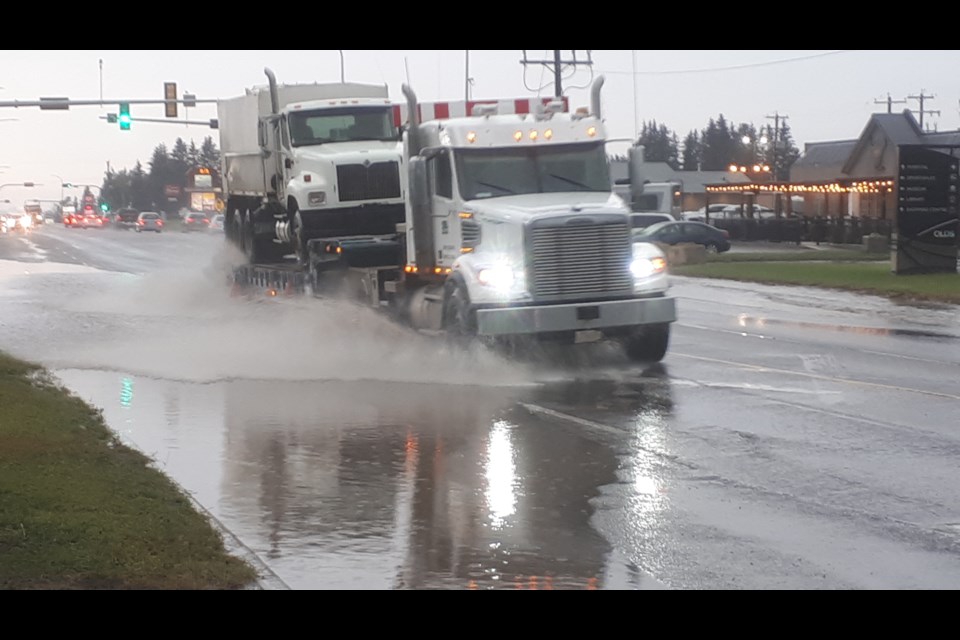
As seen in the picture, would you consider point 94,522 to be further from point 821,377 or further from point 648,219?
point 648,219

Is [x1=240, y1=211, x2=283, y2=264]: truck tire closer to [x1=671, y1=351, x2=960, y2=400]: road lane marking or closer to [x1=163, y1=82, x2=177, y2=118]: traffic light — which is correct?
[x1=671, y1=351, x2=960, y2=400]: road lane marking

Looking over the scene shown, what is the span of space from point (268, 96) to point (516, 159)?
27.2 feet

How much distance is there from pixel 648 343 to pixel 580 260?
5.85ft

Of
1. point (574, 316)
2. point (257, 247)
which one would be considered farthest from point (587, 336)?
point (257, 247)

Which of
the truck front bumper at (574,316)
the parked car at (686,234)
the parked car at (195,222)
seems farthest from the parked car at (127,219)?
the truck front bumper at (574,316)

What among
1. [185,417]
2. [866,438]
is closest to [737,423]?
[866,438]

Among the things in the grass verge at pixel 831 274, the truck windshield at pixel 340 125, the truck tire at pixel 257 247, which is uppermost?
the truck windshield at pixel 340 125

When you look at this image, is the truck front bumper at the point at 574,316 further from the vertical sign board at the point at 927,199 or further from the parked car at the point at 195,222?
the parked car at the point at 195,222

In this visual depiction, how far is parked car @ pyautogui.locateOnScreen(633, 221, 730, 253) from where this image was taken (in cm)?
4906

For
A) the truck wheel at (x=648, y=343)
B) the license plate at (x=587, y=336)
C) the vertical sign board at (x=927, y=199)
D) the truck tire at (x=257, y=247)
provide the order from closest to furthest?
the license plate at (x=587, y=336)
the truck wheel at (x=648, y=343)
the truck tire at (x=257, y=247)
the vertical sign board at (x=927, y=199)

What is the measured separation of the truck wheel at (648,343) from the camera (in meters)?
17.5

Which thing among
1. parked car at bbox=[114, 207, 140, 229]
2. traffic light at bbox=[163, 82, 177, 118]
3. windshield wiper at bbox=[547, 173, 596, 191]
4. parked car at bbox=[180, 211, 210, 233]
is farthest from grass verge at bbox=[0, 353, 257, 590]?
parked car at bbox=[114, 207, 140, 229]

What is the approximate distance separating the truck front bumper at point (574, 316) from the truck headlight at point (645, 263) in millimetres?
414
